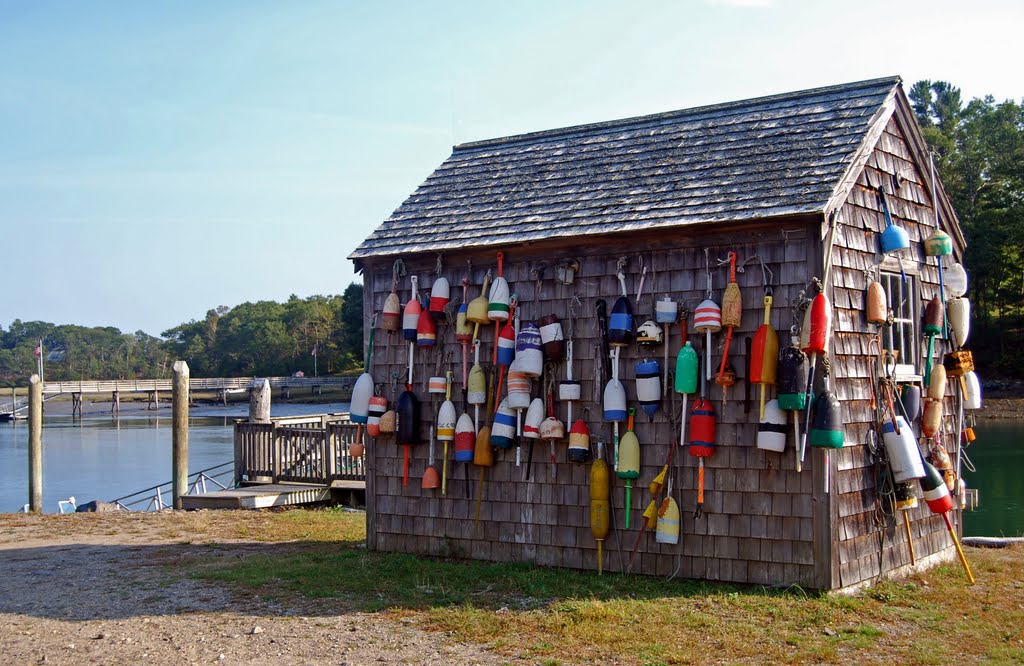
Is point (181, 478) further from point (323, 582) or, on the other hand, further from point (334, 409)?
point (334, 409)

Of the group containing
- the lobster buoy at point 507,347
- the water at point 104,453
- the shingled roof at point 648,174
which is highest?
the shingled roof at point 648,174

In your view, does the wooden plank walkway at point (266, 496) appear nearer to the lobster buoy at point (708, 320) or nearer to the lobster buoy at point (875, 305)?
the lobster buoy at point (708, 320)

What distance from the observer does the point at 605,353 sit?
9023 mm

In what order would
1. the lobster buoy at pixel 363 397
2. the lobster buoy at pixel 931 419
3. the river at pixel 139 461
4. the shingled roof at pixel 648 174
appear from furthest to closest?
the river at pixel 139 461
the lobster buoy at pixel 363 397
the lobster buoy at pixel 931 419
the shingled roof at pixel 648 174

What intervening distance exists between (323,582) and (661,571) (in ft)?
9.76

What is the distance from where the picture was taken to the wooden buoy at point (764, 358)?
Answer: 7969mm

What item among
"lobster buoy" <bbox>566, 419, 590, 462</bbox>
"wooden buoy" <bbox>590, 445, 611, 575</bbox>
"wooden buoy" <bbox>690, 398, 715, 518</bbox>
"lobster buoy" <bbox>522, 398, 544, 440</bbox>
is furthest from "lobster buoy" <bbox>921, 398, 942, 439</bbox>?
"lobster buoy" <bbox>522, 398, 544, 440</bbox>

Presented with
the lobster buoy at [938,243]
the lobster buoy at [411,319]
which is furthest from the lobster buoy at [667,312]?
the lobster buoy at [938,243]

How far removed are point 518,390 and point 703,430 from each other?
1835 mm

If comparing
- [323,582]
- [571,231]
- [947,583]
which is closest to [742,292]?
[571,231]

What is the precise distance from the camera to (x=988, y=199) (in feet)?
146

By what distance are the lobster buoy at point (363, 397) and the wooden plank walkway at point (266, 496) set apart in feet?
16.2

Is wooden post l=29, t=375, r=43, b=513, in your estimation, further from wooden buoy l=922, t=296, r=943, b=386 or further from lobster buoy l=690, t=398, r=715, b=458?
wooden buoy l=922, t=296, r=943, b=386

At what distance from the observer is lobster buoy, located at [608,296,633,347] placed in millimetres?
8719
